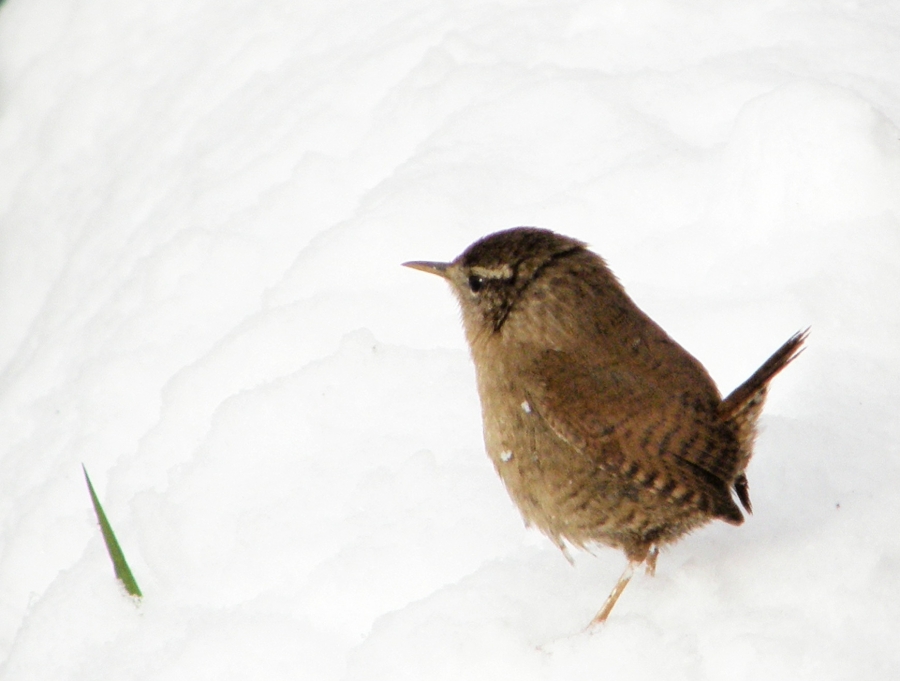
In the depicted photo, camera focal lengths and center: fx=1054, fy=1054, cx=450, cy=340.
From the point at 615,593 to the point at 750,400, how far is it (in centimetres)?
57

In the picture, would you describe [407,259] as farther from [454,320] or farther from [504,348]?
[504,348]

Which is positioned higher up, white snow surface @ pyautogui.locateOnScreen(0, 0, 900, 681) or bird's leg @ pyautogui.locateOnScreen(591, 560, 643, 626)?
white snow surface @ pyautogui.locateOnScreen(0, 0, 900, 681)

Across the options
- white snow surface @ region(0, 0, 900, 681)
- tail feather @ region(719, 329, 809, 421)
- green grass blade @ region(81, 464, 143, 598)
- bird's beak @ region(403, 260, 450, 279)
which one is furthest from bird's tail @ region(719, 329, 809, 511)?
green grass blade @ region(81, 464, 143, 598)

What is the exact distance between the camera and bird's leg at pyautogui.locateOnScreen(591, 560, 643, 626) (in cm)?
253

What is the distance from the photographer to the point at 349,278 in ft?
12.4

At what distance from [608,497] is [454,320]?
1.16 meters

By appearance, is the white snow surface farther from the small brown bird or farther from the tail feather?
the tail feather

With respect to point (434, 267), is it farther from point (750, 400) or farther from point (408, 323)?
point (750, 400)

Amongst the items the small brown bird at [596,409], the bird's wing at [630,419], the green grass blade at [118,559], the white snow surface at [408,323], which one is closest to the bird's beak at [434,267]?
the small brown bird at [596,409]

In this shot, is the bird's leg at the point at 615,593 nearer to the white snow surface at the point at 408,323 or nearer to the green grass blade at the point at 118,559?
the white snow surface at the point at 408,323

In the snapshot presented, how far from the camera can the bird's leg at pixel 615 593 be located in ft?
8.30

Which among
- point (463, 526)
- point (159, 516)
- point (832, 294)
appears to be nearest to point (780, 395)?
point (832, 294)

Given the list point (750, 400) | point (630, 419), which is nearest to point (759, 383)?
point (750, 400)

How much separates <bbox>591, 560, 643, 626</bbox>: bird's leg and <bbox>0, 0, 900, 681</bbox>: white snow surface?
40 millimetres
